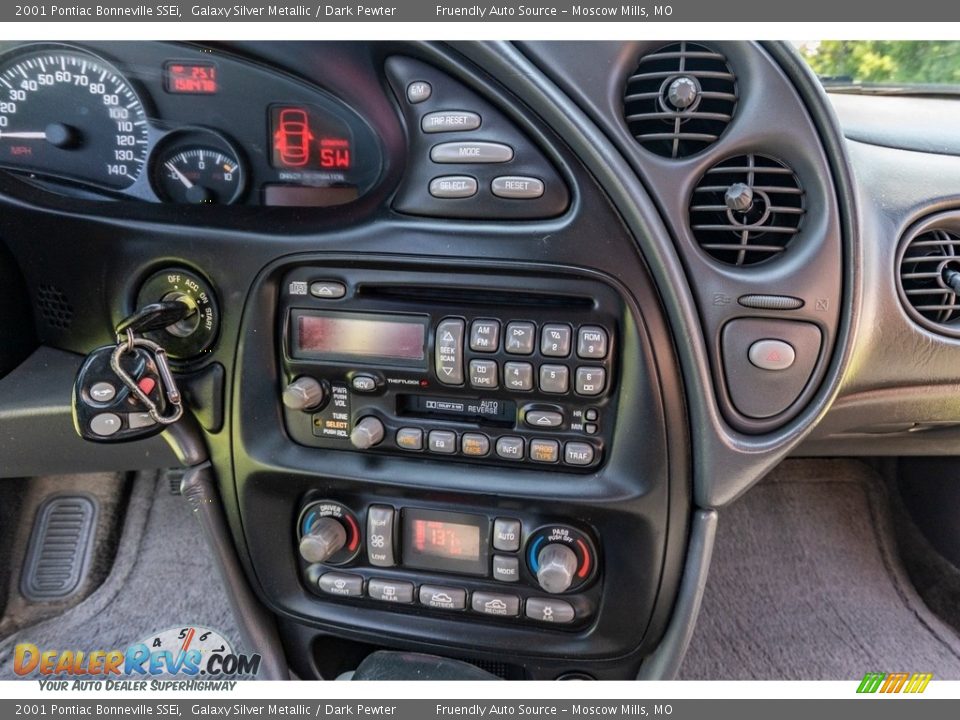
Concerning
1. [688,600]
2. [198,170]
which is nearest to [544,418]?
[688,600]

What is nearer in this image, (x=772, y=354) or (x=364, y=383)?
(x=772, y=354)

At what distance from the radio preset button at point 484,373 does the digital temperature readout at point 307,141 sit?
1.29 feet

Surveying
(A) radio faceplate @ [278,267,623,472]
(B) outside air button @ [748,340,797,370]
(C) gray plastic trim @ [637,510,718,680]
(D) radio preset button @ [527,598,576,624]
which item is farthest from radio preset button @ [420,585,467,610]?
(B) outside air button @ [748,340,797,370]

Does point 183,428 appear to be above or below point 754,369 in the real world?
below

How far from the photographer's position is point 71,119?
3.76 feet

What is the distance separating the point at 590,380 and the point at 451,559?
375 mm

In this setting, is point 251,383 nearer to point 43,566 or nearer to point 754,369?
point 754,369

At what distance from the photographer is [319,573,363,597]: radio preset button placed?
3.65 feet

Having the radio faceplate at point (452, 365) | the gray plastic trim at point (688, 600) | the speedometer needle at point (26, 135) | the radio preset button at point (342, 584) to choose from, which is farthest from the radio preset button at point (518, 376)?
the speedometer needle at point (26, 135)

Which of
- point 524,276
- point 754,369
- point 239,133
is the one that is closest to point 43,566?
point 239,133

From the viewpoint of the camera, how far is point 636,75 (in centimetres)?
91

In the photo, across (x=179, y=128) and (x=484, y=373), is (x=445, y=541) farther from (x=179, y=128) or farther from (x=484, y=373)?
(x=179, y=128)

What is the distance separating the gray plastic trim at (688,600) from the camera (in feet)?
3.32

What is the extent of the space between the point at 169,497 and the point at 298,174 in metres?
1.14
